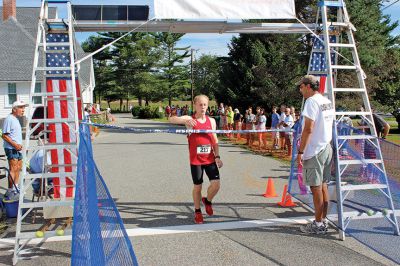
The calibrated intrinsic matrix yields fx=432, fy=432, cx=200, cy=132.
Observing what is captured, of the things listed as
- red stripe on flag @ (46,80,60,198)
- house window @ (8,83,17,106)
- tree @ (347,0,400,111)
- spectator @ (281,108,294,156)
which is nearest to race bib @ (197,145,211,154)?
red stripe on flag @ (46,80,60,198)

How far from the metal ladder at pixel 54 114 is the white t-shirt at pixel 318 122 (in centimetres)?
316

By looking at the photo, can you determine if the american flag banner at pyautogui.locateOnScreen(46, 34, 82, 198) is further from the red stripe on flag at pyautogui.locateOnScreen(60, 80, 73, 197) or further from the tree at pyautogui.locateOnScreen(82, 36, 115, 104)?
the tree at pyautogui.locateOnScreen(82, 36, 115, 104)

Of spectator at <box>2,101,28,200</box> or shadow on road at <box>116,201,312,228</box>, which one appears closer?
shadow on road at <box>116,201,312,228</box>

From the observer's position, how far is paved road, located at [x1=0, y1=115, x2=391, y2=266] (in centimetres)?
515

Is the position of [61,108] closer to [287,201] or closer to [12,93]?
[287,201]

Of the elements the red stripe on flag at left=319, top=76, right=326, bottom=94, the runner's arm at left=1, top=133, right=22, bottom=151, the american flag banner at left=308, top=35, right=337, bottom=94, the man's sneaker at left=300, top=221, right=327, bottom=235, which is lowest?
the man's sneaker at left=300, top=221, right=327, bottom=235

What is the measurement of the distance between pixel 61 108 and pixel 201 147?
2.23 meters

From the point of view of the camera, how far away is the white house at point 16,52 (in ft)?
98.9

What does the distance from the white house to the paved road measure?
1776 cm

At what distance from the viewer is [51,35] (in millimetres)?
6281

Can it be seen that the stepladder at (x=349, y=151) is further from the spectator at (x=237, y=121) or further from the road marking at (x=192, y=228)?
the spectator at (x=237, y=121)

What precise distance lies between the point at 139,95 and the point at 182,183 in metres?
66.6

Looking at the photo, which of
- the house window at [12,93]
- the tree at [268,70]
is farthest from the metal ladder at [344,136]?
the house window at [12,93]

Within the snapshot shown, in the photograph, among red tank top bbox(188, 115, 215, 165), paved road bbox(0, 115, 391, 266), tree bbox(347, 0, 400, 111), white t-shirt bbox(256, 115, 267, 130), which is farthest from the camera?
tree bbox(347, 0, 400, 111)
